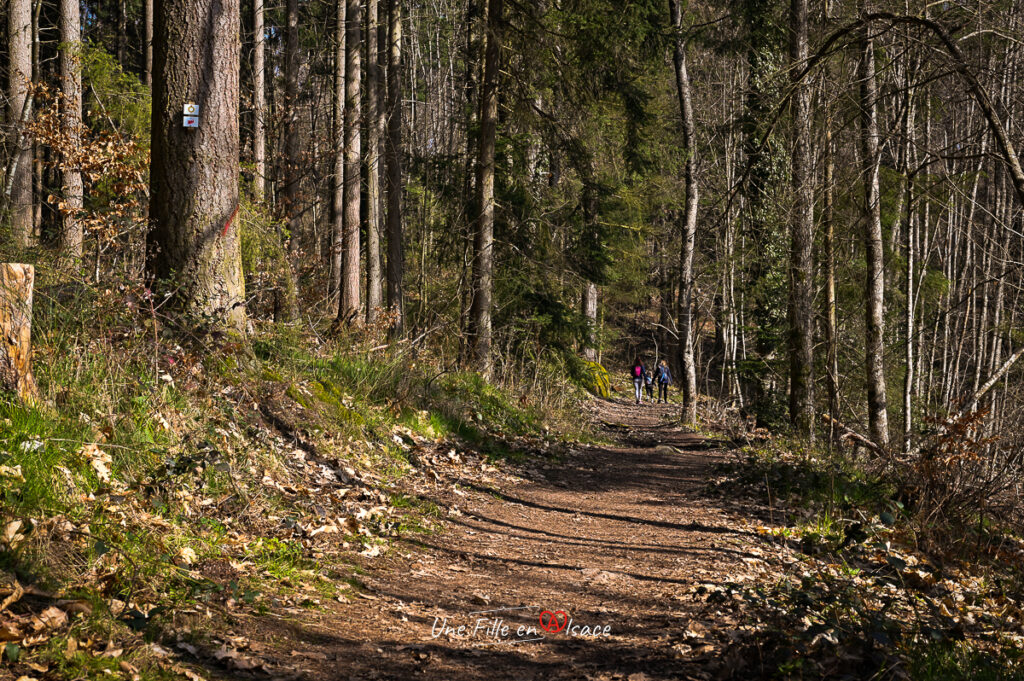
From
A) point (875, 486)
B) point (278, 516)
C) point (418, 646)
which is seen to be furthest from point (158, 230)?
point (875, 486)

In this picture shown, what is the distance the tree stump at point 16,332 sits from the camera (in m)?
4.39

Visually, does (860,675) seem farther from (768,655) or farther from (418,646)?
(418,646)

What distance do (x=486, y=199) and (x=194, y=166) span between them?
8.06 metres

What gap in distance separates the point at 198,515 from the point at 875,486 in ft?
22.0

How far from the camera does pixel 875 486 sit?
26.4 feet

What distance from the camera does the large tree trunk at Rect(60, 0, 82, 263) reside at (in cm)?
995

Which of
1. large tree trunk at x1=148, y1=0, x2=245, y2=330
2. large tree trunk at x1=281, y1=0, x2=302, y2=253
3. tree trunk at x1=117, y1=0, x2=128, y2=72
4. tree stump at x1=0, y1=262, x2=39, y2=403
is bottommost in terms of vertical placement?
tree stump at x1=0, y1=262, x2=39, y2=403

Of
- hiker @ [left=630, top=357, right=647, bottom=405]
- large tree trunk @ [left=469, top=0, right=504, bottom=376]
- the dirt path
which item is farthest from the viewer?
hiker @ [left=630, top=357, right=647, bottom=405]

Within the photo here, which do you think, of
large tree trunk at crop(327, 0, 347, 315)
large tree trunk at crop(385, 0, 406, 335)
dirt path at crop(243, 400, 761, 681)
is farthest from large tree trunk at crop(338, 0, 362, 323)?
dirt path at crop(243, 400, 761, 681)

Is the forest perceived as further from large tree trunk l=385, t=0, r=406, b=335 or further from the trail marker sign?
large tree trunk l=385, t=0, r=406, b=335

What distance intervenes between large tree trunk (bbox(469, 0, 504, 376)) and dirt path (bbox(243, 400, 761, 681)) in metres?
5.70

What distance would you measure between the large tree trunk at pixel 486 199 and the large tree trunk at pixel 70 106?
6.70m

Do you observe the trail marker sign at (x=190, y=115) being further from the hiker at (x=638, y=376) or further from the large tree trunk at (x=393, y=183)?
the hiker at (x=638, y=376)

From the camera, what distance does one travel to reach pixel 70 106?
10.9 m
